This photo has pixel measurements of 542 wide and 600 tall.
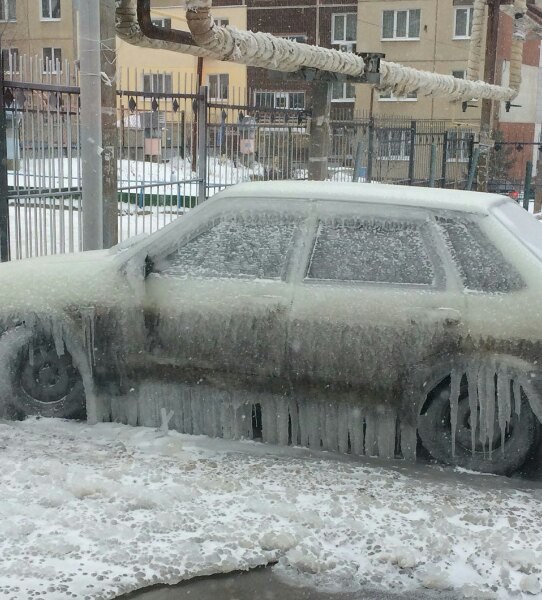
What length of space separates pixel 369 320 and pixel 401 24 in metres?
37.4

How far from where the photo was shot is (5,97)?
7.56 m

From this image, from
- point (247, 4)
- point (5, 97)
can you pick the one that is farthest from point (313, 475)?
point (247, 4)

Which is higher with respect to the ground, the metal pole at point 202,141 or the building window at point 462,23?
the building window at point 462,23

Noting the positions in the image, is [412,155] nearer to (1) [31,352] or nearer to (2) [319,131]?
(2) [319,131]

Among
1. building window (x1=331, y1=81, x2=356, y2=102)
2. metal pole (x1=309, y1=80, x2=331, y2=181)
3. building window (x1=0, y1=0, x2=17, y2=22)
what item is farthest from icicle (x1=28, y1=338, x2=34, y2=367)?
building window (x1=0, y1=0, x2=17, y2=22)

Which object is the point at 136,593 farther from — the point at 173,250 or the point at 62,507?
the point at 173,250

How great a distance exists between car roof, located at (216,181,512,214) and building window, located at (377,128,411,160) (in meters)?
10.8

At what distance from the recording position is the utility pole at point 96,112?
670cm

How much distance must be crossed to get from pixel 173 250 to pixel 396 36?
121 ft

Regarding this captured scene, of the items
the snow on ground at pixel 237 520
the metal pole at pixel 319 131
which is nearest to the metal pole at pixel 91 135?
the snow on ground at pixel 237 520

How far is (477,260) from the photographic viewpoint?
469 centimetres

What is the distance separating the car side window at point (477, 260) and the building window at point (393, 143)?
11.2m

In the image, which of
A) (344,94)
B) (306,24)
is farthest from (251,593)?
(306,24)

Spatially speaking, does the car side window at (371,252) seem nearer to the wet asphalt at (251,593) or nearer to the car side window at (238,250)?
the car side window at (238,250)
